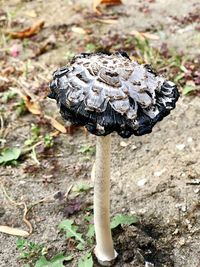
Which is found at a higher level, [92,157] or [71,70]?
[71,70]

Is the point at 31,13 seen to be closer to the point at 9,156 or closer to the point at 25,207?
the point at 9,156

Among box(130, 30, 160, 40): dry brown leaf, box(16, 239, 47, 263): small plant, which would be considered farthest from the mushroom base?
box(130, 30, 160, 40): dry brown leaf

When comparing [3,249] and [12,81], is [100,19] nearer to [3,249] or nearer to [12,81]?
[12,81]

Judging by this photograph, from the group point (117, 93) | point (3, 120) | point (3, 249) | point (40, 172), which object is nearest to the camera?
point (117, 93)

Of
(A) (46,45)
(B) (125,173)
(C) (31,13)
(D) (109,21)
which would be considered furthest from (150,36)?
(B) (125,173)

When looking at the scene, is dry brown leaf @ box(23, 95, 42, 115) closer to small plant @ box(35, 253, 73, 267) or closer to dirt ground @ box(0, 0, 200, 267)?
dirt ground @ box(0, 0, 200, 267)

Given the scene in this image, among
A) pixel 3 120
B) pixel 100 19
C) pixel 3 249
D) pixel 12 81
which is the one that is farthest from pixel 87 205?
pixel 100 19
